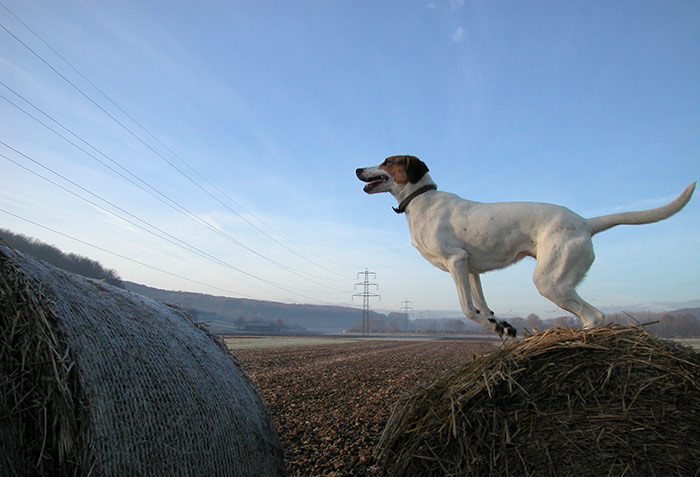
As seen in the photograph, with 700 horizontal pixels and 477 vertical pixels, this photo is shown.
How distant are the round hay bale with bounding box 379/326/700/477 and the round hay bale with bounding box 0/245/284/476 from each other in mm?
1170

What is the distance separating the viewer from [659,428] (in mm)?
2207

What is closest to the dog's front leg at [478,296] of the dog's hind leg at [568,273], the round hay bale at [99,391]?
the dog's hind leg at [568,273]

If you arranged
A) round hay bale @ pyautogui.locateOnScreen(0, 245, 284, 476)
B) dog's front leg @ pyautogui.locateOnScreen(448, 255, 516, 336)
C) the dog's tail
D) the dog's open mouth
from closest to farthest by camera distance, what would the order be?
round hay bale @ pyautogui.locateOnScreen(0, 245, 284, 476) → the dog's tail → dog's front leg @ pyautogui.locateOnScreen(448, 255, 516, 336) → the dog's open mouth

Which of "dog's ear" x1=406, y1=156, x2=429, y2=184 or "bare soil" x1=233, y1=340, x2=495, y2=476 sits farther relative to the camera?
"dog's ear" x1=406, y1=156, x2=429, y2=184

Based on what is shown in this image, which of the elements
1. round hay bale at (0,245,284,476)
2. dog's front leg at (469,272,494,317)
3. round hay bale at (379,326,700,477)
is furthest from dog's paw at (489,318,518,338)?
round hay bale at (0,245,284,476)

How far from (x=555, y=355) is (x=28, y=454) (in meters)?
2.80

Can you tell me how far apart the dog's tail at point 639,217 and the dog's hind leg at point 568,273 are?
0.92 ft

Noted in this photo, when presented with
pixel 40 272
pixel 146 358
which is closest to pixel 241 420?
pixel 146 358

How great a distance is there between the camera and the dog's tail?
3.29 meters

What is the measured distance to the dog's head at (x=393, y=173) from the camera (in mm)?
4188

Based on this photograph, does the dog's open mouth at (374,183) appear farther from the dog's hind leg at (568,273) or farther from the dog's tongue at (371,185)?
A: the dog's hind leg at (568,273)

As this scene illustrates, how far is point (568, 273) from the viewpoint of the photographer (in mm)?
3334

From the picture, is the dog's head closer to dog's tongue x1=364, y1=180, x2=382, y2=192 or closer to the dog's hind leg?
dog's tongue x1=364, y1=180, x2=382, y2=192

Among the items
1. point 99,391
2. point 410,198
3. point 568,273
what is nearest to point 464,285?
point 568,273
